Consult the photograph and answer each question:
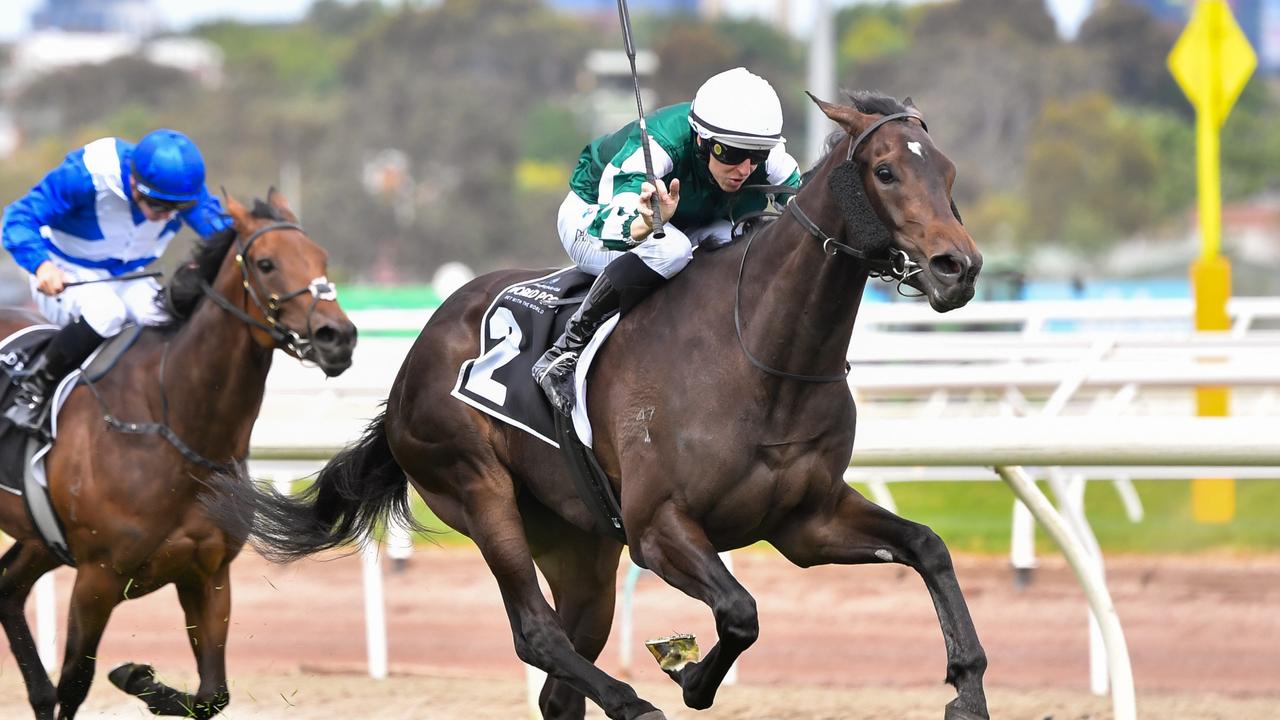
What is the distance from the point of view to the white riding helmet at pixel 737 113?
4027 millimetres

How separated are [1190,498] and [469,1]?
51.4 meters

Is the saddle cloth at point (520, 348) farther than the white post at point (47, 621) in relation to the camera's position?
No

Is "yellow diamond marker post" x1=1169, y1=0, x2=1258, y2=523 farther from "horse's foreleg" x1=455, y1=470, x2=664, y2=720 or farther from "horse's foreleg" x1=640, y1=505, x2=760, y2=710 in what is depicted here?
"horse's foreleg" x1=640, y1=505, x2=760, y2=710

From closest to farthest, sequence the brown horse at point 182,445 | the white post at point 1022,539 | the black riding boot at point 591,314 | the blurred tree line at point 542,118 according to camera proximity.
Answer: the black riding boot at point 591,314 < the brown horse at point 182,445 < the white post at point 1022,539 < the blurred tree line at point 542,118

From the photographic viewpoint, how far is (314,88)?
202ft

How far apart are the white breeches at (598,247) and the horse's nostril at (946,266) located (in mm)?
856

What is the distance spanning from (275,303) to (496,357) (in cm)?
89

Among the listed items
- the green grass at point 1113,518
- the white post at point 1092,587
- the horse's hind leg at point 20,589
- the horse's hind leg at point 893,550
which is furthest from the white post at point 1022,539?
the horse's hind leg at point 20,589

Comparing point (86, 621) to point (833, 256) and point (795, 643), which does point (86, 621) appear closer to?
point (833, 256)

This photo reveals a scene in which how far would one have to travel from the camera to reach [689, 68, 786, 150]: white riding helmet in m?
4.03

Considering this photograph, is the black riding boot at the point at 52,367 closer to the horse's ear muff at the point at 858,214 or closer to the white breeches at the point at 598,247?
the white breeches at the point at 598,247

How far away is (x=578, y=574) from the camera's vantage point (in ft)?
15.7

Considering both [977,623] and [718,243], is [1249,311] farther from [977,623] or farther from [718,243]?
[718,243]

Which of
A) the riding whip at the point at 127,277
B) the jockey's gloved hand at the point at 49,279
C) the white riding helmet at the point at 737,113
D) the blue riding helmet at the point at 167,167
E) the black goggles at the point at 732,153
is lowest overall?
the riding whip at the point at 127,277
